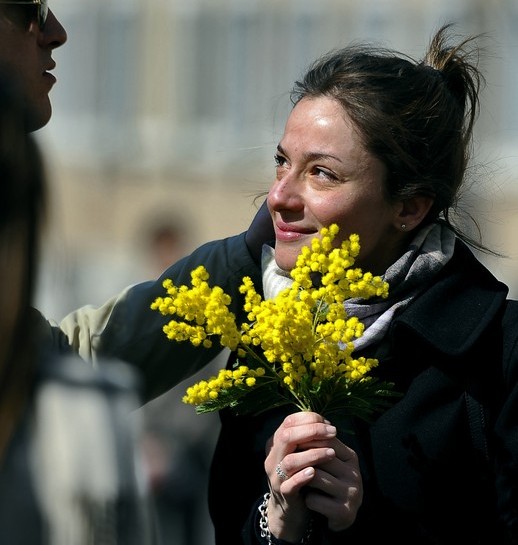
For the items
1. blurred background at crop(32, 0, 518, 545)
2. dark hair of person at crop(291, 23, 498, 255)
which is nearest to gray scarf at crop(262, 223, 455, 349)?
dark hair of person at crop(291, 23, 498, 255)

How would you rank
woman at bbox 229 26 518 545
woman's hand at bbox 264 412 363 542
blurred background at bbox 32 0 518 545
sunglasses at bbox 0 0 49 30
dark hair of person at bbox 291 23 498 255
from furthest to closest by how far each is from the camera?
blurred background at bbox 32 0 518 545 < sunglasses at bbox 0 0 49 30 < dark hair of person at bbox 291 23 498 255 < woman at bbox 229 26 518 545 < woman's hand at bbox 264 412 363 542

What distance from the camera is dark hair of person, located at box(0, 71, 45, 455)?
197cm

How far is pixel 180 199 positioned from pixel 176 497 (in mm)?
8676

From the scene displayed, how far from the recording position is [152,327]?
3504 millimetres

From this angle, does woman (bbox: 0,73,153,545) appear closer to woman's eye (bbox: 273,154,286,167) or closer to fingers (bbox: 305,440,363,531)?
fingers (bbox: 305,440,363,531)

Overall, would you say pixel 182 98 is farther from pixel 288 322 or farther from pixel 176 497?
pixel 288 322

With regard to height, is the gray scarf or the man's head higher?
the man's head

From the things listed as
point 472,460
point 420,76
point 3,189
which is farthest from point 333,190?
point 3,189

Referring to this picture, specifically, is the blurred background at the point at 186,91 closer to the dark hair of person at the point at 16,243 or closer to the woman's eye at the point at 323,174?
the woman's eye at the point at 323,174

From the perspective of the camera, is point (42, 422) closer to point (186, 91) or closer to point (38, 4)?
point (38, 4)

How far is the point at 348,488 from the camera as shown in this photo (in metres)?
2.87

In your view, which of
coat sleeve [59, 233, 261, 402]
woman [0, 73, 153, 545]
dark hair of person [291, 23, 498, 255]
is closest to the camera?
woman [0, 73, 153, 545]

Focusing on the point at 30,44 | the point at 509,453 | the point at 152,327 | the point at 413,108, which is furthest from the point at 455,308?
the point at 30,44

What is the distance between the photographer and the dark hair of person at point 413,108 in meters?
3.25
